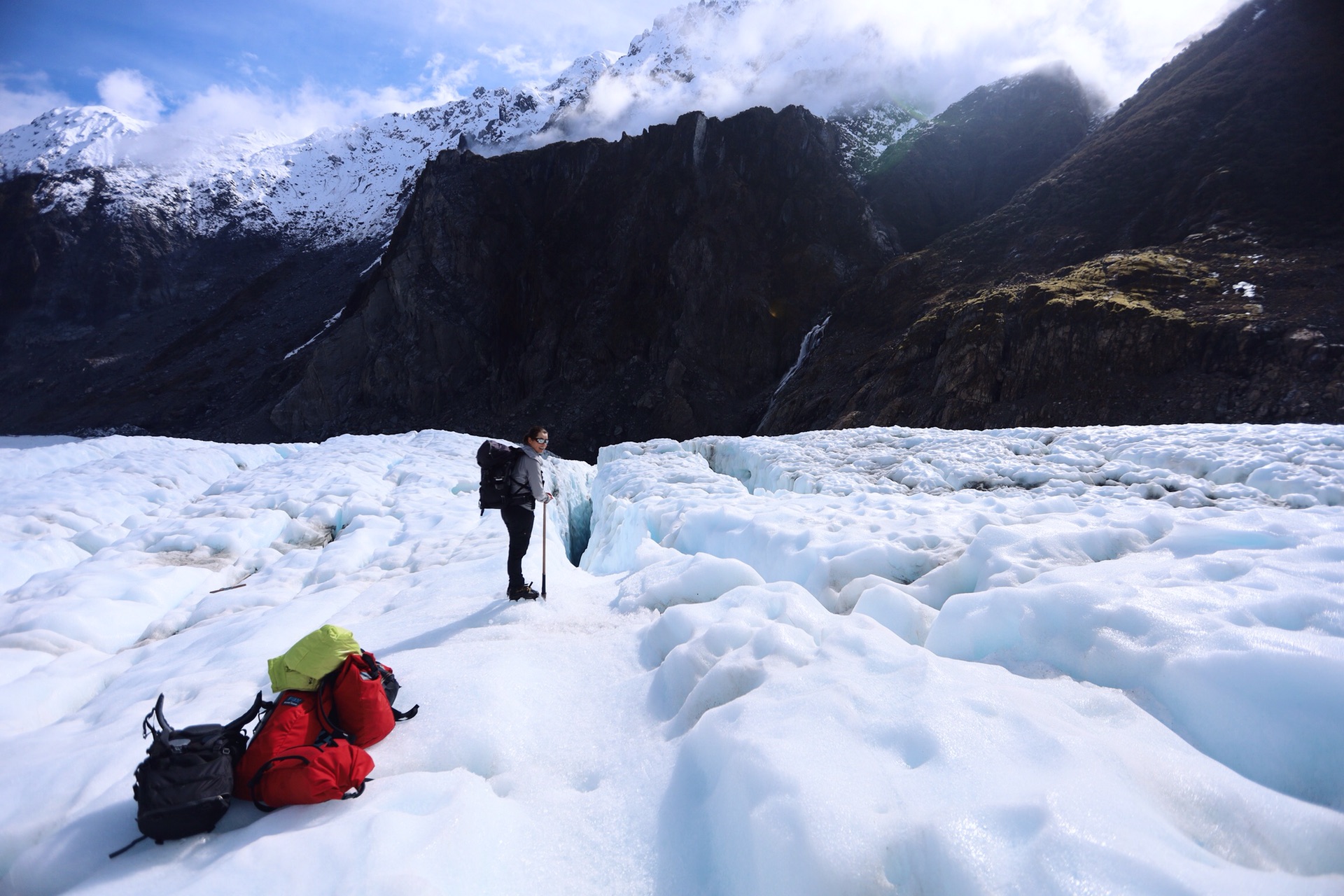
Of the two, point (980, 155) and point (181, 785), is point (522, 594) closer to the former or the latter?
point (181, 785)

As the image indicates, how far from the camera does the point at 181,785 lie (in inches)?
91.7

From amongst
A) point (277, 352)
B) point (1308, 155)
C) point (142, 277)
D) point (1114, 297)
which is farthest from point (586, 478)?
point (142, 277)

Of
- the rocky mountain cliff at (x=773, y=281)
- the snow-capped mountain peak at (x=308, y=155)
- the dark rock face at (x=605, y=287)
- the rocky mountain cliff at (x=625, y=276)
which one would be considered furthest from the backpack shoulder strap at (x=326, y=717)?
the snow-capped mountain peak at (x=308, y=155)

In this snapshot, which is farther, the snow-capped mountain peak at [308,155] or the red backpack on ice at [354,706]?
the snow-capped mountain peak at [308,155]

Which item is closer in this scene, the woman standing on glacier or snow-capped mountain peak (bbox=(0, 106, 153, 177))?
the woman standing on glacier

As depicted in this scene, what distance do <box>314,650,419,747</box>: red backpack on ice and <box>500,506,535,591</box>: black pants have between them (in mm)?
2375

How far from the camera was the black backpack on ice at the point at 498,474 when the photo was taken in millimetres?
5316

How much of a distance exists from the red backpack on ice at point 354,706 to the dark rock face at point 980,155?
54430 millimetres

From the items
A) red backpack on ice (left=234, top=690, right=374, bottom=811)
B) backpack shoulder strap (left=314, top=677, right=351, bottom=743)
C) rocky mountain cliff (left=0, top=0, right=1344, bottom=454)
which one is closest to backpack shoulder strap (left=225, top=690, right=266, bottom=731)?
red backpack on ice (left=234, top=690, right=374, bottom=811)

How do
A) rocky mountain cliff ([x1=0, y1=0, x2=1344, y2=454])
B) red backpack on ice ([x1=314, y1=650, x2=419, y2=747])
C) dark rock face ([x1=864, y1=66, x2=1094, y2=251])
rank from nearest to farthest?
1. red backpack on ice ([x1=314, y1=650, x2=419, y2=747])
2. rocky mountain cliff ([x1=0, y1=0, x2=1344, y2=454])
3. dark rock face ([x1=864, y1=66, x2=1094, y2=251])

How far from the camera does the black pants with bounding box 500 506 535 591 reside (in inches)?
214

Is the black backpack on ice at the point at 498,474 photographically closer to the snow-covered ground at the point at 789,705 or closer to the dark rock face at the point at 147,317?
the snow-covered ground at the point at 789,705

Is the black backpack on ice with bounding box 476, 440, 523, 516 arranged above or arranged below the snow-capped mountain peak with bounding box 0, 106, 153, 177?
below

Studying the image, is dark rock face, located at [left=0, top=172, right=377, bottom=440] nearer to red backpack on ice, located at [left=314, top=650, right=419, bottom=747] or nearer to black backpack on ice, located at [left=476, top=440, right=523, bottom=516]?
black backpack on ice, located at [left=476, top=440, right=523, bottom=516]
